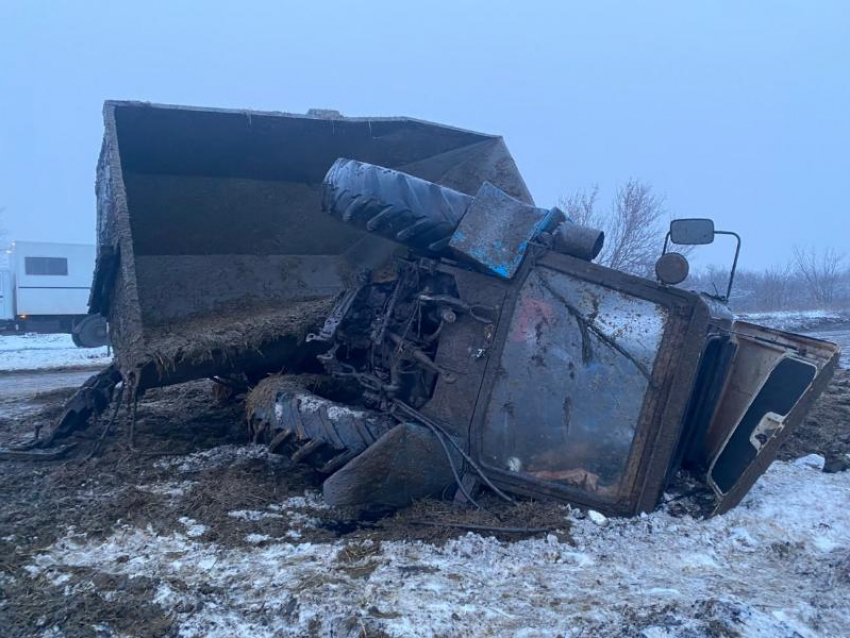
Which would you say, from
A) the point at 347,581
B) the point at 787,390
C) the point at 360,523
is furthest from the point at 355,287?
the point at 787,390

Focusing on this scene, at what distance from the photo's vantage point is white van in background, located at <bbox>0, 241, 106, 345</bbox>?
18219mm

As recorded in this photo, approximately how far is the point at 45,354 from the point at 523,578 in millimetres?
13889

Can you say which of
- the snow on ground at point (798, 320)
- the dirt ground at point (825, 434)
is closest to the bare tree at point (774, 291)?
the snow on ground at point (798, 320)

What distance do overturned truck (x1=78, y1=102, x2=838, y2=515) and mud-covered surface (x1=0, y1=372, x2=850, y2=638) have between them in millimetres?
266

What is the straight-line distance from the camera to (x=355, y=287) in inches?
183

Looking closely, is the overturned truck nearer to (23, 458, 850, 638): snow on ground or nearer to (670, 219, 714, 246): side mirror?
(670, 219, 714, 246): side mirror

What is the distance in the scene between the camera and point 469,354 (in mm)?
3900

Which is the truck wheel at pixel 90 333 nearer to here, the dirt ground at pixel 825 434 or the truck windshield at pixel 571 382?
the truck windshield at pixel 571 382

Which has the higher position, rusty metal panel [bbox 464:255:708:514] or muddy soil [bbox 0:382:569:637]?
rusty metal panel [bbox 464:255:708:514]

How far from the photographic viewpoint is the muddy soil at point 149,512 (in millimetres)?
2619

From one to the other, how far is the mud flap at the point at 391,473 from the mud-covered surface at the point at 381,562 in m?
0.12

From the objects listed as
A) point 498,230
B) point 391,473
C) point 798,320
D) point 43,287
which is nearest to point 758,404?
point 498,230

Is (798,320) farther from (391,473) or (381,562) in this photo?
(381,562)

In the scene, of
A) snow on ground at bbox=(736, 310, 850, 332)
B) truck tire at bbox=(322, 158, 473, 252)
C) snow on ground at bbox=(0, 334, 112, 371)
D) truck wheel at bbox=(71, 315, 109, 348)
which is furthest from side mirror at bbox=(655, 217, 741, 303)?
snow on ground at bbox=(736, 310, 850, 332)
